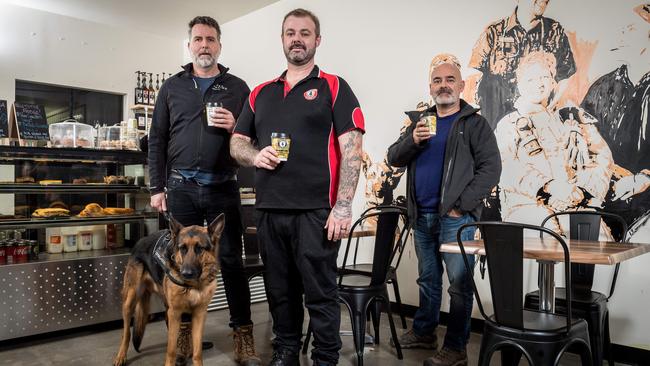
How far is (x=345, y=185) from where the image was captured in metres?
2.26

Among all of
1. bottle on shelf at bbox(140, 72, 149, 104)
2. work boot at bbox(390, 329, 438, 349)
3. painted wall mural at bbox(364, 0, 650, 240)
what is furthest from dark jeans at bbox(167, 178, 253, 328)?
bottle on shelf at bbox(140, 72, 149, 104)

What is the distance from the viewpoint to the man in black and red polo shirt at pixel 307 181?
2.27m

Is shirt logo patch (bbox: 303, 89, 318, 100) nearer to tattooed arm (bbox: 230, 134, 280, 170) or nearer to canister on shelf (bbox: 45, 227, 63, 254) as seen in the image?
tattooed arm (bbox: 230, 134, 280, 170)

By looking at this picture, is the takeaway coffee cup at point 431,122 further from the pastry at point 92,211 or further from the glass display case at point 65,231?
the pastry at point 92,211

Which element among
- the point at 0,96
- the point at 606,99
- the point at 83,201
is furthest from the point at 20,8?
the point at 606,99

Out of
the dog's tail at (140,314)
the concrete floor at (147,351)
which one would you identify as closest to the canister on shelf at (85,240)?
the concrete floor at (147,351)

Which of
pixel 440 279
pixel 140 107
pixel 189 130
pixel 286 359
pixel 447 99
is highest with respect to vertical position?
pixel 140 107

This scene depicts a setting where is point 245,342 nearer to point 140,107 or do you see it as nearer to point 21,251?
point 21,251

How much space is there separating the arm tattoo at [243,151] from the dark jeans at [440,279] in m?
1.29

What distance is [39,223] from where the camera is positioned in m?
3.59

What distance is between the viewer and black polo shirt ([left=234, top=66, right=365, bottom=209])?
2.28 metres

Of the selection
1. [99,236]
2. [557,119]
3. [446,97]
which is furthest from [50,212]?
[557,119]

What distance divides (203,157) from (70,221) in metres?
1.55

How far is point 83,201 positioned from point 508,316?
3.27 metres
